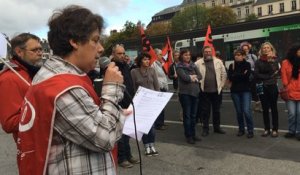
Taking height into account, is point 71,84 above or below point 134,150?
above

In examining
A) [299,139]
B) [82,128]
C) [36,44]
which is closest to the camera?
[82,128]

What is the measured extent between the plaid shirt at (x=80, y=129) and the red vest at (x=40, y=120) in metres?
0.03

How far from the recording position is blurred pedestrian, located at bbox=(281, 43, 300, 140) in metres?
7.45

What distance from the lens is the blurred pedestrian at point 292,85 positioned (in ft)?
24.4

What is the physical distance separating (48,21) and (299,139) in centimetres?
615

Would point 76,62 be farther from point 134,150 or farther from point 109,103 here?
point 134,150

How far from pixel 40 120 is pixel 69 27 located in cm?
46

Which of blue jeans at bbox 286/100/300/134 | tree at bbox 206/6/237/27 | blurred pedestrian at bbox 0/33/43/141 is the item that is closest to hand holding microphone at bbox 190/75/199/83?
blue jeans at bbox 286/100/300/134

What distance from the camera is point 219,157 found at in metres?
6.32

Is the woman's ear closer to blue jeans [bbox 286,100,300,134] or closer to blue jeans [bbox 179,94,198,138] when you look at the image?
blue jeans [bbox 179,94,198,138]

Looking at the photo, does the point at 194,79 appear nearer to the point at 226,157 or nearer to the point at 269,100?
the point at 269,100

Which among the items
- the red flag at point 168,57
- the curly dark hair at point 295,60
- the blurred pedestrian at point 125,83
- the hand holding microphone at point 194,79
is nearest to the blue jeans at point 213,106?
the hand holding microphone at point 194,79

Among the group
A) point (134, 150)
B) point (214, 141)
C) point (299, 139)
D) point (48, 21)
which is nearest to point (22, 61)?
point (48, 21)

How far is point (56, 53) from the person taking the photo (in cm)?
201
